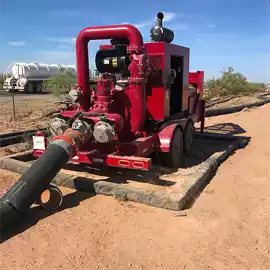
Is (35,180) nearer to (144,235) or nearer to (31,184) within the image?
(31,184)

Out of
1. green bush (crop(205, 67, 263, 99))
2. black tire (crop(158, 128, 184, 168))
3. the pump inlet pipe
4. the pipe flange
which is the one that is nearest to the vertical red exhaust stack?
the pipe flange

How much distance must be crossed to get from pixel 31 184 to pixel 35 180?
0.22 ft

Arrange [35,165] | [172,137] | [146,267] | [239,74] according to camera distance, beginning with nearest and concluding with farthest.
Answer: [146,267]
[35,165]
[172,137]
[239,74]

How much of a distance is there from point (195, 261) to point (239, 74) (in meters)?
23.9

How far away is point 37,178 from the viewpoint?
391 centimetres

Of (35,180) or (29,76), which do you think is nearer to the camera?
(35,180)

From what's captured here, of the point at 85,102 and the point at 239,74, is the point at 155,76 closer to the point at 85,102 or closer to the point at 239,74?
the point at 85,102

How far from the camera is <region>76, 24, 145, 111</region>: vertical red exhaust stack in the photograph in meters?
5.09

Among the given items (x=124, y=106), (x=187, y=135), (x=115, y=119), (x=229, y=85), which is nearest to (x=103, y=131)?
(x=115, y=119)

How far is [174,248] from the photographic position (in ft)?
11.0

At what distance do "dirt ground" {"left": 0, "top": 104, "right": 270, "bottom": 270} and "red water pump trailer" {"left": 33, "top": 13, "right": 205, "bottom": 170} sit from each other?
81cm

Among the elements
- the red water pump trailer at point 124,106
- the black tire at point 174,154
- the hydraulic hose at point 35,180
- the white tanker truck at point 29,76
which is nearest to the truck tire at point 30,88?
the white tanker truck at point 29,76

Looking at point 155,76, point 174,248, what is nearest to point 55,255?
point 174,248

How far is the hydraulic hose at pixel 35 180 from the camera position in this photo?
12.0ft
